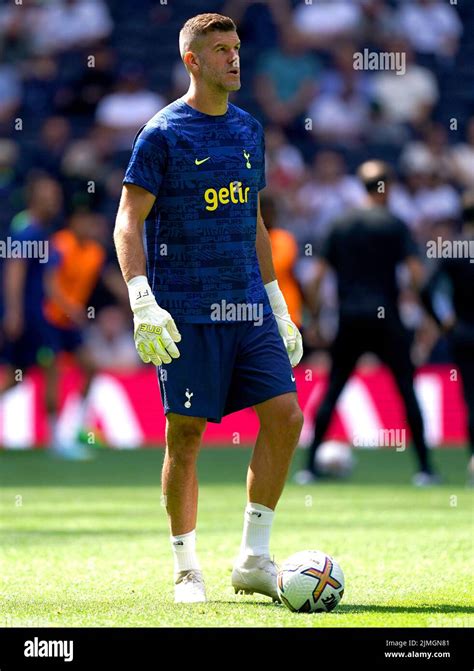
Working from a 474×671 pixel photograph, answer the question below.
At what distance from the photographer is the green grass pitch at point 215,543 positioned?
242 inches

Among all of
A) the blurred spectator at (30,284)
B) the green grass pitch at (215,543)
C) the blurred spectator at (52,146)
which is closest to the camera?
the green grass pitch at (215,543)

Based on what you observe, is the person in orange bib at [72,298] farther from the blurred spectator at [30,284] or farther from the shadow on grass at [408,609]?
the shadow on grass at [408,609]

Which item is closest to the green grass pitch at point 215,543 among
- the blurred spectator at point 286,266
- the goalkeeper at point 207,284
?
the goalkeeper at point 207,284

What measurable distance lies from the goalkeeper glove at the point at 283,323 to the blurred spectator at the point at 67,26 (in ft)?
46.3

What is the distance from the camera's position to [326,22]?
20.6 metres

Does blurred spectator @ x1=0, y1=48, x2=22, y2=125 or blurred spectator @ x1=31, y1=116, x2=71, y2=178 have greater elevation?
blurred spectator @ x1=0, y1=48, x2=22, y2=125

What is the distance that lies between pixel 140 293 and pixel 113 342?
38.4ft

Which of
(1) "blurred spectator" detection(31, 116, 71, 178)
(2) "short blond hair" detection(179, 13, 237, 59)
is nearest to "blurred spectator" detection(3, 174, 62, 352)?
(1) "blurred spectator" detection(31, 116, 71, 178)

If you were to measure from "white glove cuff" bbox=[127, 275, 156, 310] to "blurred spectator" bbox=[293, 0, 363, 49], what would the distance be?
48.4 feet

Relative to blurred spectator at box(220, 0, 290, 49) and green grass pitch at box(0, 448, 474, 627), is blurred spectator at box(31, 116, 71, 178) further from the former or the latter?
green grass pitch at box(0, 448, 474, 627)

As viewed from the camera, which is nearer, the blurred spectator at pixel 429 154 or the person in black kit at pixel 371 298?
the person in black kit at pixel 371 298

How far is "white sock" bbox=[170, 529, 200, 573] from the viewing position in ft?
21.7
